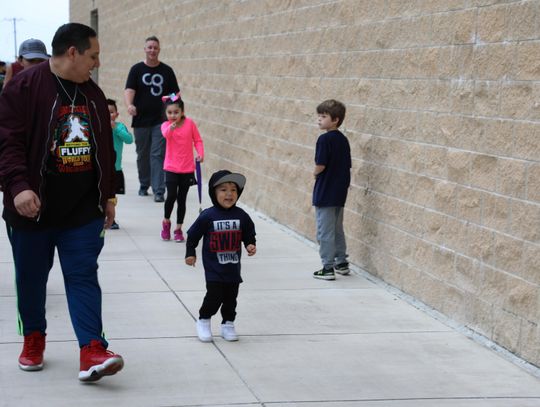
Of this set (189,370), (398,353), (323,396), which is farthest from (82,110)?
(398,353)

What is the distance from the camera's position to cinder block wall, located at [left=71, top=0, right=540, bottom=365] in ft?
21.0

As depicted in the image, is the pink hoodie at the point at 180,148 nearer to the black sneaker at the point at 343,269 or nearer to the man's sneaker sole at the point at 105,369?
the black sneaker at the point at 343,269

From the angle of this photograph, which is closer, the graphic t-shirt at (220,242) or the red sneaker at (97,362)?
the red sneaker at (97,362)

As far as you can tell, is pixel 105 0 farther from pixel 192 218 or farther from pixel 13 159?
pixel 13 159

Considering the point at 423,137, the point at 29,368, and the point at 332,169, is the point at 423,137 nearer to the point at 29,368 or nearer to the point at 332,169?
the point at 332,169

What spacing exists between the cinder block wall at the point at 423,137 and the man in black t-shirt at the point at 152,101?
47.8 inches

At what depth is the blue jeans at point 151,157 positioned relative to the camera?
1352 centimetres

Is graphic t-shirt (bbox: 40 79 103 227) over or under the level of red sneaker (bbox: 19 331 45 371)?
over

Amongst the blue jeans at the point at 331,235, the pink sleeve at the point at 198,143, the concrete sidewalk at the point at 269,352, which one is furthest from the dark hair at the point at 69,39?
the pink sleeve at the point at 198,143

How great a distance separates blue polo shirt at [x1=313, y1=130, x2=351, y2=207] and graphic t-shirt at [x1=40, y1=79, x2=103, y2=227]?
3246 millimetres

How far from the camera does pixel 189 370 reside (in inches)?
235

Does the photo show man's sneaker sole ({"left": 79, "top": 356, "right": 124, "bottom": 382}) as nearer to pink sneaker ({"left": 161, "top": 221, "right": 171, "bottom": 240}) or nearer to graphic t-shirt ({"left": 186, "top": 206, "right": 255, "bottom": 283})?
graphic t-shirt ({"left": 186, "top": 206, "right": 255, "bottom": 283})

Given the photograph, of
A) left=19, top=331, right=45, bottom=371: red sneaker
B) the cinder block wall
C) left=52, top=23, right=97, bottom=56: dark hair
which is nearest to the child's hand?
left=19, top=331, right=45, bottom=371: red sneaker

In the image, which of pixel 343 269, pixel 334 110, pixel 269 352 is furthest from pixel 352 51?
pixel 269 352
